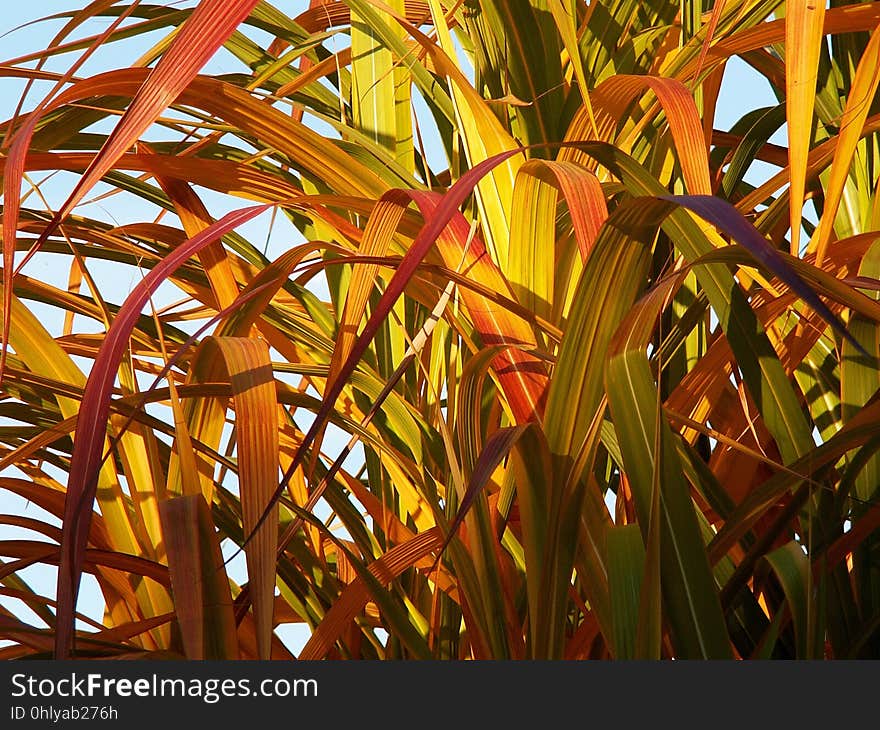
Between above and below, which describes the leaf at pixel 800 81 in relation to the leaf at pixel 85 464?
above

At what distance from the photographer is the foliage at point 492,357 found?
Result: 366mm

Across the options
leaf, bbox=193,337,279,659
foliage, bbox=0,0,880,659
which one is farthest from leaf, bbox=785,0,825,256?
leaf, bbox=193,337,279,659

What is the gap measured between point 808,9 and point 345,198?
22 centimetres

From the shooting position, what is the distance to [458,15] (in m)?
0.77

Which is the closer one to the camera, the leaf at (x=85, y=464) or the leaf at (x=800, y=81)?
the leaf at (x=85, y=464)

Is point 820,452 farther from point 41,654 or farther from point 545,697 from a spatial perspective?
point 41,654

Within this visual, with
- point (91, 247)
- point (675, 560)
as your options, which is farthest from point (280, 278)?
point (91, 247)

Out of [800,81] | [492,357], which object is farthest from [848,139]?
[492,357]

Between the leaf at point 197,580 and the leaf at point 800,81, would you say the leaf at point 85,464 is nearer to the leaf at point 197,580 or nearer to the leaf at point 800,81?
the leaf at point 197,580

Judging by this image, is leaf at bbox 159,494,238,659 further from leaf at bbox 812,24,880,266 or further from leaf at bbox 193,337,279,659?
leaf at bbox 812,24,880,266

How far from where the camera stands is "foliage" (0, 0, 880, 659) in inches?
14.4

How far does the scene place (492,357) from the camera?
430 millimetres

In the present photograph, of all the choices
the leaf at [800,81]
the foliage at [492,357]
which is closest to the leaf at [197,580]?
the foliage at [492,357]

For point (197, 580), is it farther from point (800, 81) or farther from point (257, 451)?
point (800, 81)
